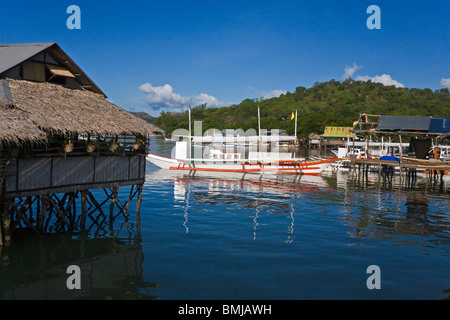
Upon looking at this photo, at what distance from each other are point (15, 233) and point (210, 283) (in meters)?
8.85

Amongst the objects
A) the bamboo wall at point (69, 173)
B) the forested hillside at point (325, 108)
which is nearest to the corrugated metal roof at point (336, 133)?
the forested hillside at point (325, 108)

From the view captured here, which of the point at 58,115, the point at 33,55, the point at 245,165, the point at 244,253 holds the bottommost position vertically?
the point at 244,253

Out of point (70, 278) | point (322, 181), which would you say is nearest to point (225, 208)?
point (70, 278)

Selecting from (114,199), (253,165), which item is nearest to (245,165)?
(253,165)

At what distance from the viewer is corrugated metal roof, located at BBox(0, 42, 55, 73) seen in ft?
50.1

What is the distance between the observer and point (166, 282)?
12219mm

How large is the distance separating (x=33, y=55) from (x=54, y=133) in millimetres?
4064

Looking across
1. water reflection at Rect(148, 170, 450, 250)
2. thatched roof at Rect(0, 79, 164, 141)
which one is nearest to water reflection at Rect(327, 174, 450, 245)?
water reflection at Rect(148, 170, 450, 250)

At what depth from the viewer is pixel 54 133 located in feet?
45.0

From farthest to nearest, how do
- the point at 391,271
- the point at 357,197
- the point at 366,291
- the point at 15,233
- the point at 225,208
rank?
1. the point at 357,197
2. the point at 225,208
3. the point at 15,233
4. the point at 391,271
5. the point at 366,291

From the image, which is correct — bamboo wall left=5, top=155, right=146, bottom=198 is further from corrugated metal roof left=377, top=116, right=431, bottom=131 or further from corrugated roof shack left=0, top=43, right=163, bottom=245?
corrugated metal roof left=377, top=116, right=431, bottom=131

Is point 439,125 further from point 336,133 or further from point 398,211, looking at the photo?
point 336,133

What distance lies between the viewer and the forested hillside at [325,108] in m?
107

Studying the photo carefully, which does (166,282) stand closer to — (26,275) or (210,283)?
(210,283)
